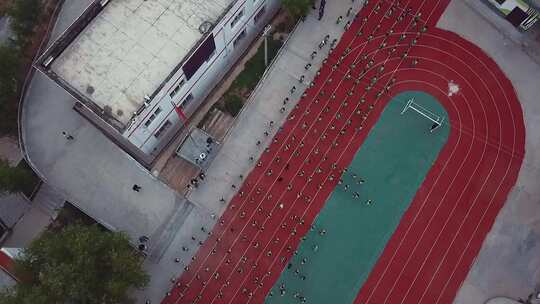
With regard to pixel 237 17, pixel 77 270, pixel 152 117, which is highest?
pixel 237 17

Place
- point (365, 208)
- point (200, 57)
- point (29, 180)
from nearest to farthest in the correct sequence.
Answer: point (200, 57), point (29, 180), point (365, 208)

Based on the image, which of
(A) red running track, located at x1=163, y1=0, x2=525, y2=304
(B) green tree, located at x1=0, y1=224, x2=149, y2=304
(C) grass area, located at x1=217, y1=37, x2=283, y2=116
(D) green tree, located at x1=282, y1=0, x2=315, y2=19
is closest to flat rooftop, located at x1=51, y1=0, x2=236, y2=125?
(D) green tree, located at x1=282, y1=0, x2=315, y2=19

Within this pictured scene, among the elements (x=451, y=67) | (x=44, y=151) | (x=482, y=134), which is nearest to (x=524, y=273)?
(x=482, y=134)

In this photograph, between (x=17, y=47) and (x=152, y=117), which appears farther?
(x=17, y=47)

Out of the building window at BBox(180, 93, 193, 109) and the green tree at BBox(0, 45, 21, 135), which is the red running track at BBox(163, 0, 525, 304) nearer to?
the building window at BBox(180, 93, 193, 109)

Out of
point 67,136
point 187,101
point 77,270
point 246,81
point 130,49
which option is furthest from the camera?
point 246,81

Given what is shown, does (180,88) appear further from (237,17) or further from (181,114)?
(237,17)

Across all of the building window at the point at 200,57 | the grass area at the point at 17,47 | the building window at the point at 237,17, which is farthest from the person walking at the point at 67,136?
the building window at the point at 237,17

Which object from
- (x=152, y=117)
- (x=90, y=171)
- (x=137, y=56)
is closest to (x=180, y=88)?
(x=152, y=117)
